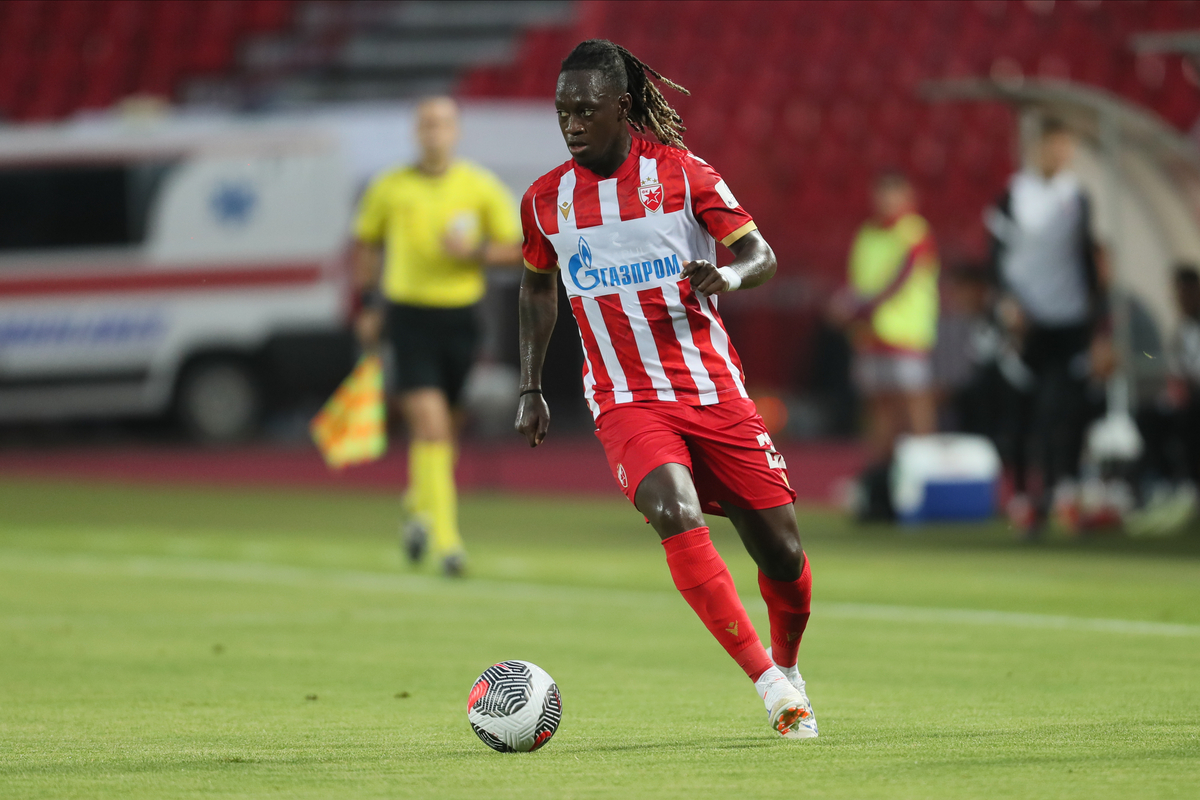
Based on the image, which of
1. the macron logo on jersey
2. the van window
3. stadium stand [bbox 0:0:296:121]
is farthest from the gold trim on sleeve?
stadium stand [bbox 0:0:296:121]

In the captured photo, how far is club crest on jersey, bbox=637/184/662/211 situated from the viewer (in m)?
5.62

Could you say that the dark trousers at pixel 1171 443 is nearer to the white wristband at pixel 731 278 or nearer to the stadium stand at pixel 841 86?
the stadium stand at pixel 841 86

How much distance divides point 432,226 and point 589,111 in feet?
17.3

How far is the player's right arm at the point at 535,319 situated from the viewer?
5859 millimetres

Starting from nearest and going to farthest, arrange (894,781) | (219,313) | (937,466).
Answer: (894,781), (937,466), (219,313)

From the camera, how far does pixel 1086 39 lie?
20.3 metres

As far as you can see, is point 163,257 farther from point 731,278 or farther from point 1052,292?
point 731,278

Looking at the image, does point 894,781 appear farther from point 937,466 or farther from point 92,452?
point 92,452

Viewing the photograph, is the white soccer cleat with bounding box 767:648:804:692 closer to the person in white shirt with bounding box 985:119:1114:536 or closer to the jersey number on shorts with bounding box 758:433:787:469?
the jersey number on shorts with bounding box 758:433:787:469

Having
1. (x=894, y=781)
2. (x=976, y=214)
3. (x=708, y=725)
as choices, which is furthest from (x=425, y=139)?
(x=976, y=214)

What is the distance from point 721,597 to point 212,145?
1724 centimetres

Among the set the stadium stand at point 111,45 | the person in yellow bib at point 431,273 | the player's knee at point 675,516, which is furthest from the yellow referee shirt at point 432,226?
the stadium stand at point 111,45

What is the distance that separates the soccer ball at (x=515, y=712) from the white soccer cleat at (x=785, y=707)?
55 centimetres

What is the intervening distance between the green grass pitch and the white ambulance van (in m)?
8.78
